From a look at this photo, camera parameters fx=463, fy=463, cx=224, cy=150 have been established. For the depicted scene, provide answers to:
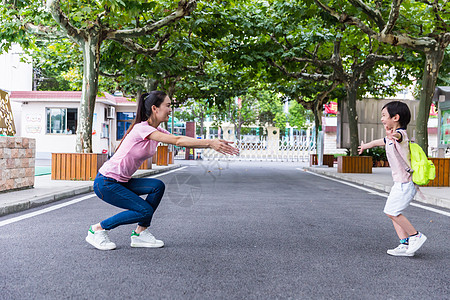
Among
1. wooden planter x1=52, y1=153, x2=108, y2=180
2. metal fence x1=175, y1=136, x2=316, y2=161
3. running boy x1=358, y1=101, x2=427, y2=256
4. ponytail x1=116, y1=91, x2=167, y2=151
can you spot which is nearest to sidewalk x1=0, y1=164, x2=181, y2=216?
wooden planter x1=52, y1=153, x2=108, y2=180

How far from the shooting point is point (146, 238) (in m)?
4.83

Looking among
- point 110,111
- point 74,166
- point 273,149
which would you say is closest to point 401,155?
point 74,166

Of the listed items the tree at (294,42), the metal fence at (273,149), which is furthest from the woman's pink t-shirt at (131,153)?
the metal fence at (273,149)

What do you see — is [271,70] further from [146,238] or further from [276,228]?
[146,238]

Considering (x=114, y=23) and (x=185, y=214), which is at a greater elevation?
(x=114, y=23)

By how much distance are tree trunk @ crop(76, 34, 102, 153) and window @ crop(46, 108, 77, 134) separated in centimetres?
1945

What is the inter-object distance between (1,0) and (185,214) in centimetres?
1062

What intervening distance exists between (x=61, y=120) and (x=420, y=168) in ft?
101

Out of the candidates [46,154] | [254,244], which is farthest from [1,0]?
[46,154]

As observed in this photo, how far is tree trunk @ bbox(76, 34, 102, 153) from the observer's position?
13258mm

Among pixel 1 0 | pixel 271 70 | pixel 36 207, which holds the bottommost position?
pixel 36 207

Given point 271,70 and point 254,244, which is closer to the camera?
point 254,244

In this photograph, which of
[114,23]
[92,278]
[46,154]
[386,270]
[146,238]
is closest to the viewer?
[92,278]

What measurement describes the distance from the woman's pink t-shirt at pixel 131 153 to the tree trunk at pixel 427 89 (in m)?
10.2
